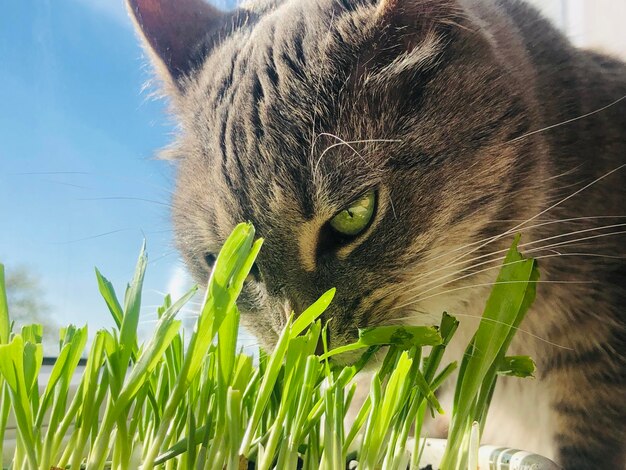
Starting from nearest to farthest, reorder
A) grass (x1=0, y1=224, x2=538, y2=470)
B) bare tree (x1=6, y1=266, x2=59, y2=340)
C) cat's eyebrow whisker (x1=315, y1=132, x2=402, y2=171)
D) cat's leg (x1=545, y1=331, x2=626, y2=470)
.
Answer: grass (x1=0, y1=224, x2=538, y2=470) < cat's eyebrow whisker (x1=315, y1=132, x2=402, y2=171) < cat's leg (x1=545, y1=331, x2=626, y2=470) < bare tree (x1=6, y1=266, x2=59, y2=340)

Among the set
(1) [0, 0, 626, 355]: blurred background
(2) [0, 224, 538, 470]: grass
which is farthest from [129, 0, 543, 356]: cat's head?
(1) [0, 0, 626, 355]: blurred background

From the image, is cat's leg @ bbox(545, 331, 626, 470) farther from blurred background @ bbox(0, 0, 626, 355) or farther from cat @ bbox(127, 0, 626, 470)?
blurred background @ bbox(0, 0, 626, 355)

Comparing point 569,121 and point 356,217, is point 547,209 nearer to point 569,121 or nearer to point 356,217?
point 569,121

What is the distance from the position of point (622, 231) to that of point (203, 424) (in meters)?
0.67

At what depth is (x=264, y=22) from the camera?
3.08ft

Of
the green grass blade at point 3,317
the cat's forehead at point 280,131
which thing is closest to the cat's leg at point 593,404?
the cat's forehead at point 280,131

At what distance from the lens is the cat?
75 centimetres

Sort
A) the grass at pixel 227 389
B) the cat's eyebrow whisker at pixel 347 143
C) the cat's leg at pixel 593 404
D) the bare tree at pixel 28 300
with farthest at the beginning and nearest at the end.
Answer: the bare tree at pixel 28 300 < the cat's leg at pixel 593 404 < the cat's eyebrow whisker at pixel 347 143 < the grass at pixel 227 389

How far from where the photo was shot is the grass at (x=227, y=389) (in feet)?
1.80

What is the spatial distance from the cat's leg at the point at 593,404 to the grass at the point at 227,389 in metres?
0.28

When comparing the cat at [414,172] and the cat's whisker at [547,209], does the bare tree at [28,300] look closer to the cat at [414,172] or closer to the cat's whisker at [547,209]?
the cat at [414,172]

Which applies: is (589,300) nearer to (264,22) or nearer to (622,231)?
(622,231)

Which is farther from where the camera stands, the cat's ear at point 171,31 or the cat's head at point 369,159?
the cat's ear at point 171,31

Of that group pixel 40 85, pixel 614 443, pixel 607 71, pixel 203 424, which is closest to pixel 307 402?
pixel 203 424
